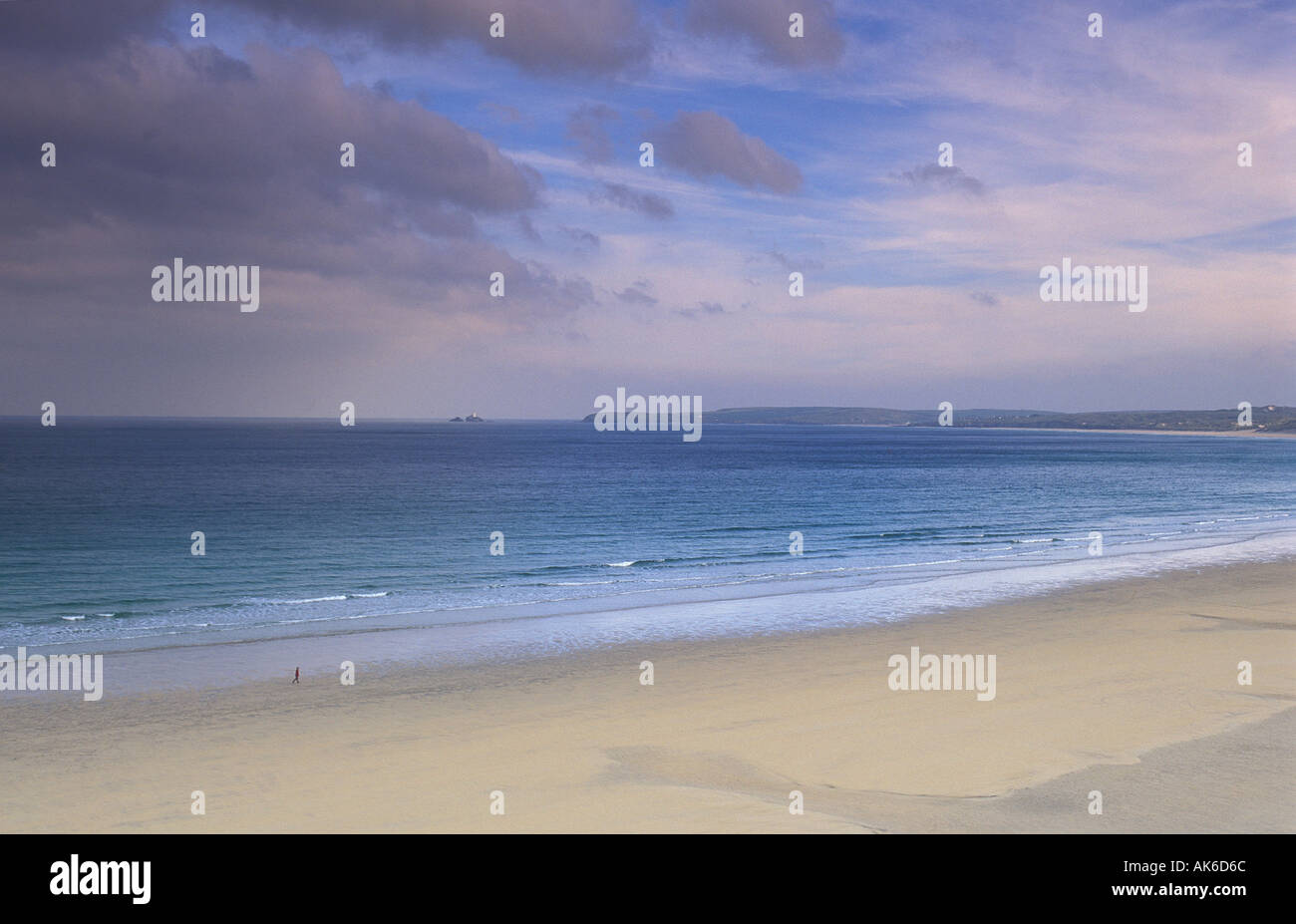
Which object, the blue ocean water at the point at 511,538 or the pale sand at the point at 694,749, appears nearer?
the pale sand at the point at 694,749

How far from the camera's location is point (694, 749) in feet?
39.1

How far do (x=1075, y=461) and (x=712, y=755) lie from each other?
12262 centimetres

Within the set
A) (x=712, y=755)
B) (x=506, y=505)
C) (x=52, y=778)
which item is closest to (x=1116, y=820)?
(x=712, y=755)

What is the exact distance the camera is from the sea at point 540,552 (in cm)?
2177

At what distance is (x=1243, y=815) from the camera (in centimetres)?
916

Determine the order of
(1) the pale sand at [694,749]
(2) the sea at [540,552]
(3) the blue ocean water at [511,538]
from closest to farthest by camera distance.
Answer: (1) the pale sand at [694,749]
(2) the sea at [540,552]
(3) the blue ocean water at [511,538]

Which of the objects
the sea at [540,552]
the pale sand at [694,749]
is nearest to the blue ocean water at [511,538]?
the sea at [540,552]

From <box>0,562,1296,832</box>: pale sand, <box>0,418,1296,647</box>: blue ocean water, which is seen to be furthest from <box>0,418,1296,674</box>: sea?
<box>0,562,1296,832</box>: pale sand

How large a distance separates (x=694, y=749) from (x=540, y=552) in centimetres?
2481

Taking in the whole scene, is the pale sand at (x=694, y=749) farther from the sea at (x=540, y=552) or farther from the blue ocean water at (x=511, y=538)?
the blue ocean water at (x=511, y=538)

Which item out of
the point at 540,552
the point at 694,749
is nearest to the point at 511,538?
the point at 540,552

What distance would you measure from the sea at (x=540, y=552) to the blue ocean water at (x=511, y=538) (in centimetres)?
17

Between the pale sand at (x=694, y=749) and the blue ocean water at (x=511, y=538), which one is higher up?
the blue ocean water at (x=511, y=538)
